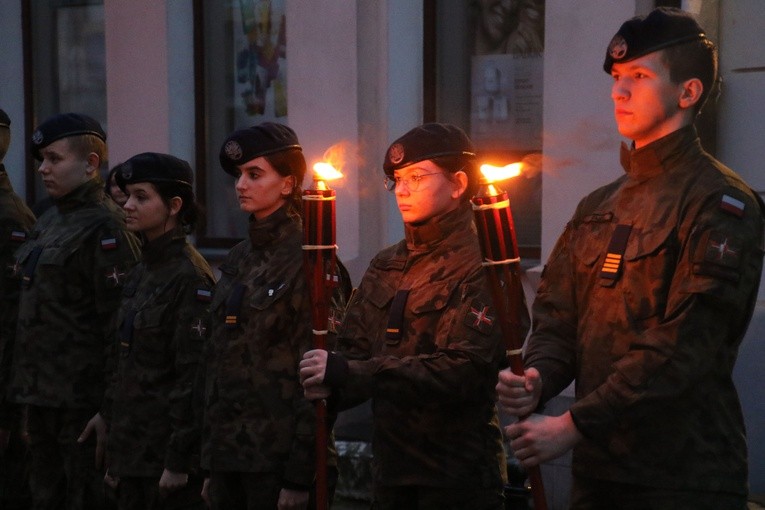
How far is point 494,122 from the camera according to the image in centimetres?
802

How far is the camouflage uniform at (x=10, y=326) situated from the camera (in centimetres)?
679

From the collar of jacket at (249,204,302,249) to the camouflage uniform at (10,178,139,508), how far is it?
4.13 feet

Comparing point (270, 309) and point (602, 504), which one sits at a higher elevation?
point (270, 309)


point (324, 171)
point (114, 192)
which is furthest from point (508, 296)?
point (114, 192)

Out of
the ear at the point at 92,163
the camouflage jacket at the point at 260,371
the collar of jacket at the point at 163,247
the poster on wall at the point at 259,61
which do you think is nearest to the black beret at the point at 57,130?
the ear at the point at 92,163

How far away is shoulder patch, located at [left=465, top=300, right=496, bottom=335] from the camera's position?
159 inches

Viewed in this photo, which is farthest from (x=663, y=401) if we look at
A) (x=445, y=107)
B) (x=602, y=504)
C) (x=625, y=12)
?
(x=445, y=107)

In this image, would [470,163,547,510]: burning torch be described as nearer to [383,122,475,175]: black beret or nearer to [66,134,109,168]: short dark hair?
[383,122,475,175]: black beret

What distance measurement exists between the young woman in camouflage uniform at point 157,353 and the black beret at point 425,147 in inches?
53.3

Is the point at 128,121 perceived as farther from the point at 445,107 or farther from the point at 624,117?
the point at 624,117

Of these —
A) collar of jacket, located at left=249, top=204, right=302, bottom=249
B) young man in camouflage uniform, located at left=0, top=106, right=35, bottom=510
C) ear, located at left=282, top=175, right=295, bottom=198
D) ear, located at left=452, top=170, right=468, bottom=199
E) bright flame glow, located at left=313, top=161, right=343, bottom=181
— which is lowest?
young man in camouflage uniform, located at left=0, top=106, right=35, bottom=510

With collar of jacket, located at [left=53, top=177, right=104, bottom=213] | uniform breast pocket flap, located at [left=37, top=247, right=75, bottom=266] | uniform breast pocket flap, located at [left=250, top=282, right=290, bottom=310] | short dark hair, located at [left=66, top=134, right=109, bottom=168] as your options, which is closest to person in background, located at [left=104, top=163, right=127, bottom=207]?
short dark hair, located at [left=66, top=134, right=109, bottom=168]

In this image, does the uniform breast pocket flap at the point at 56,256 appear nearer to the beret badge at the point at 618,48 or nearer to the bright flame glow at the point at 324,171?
the bright flame glow at the point at 324,171

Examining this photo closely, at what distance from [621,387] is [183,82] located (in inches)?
270
